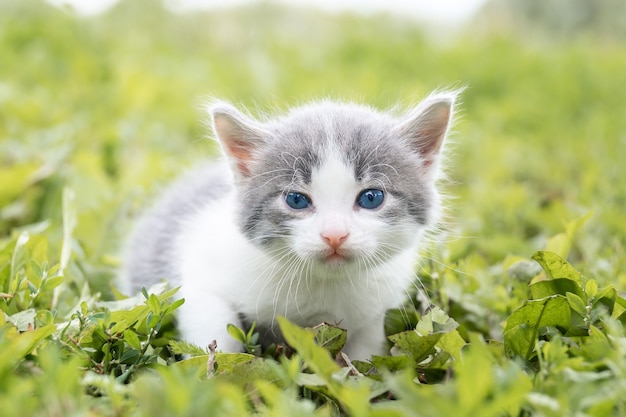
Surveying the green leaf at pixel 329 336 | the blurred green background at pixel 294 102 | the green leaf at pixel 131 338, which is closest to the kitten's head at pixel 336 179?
the green leaf at pixel 329 336

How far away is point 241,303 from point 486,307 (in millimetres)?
896

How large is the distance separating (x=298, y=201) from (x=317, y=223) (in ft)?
0.50

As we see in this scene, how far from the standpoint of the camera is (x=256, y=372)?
5.76ft

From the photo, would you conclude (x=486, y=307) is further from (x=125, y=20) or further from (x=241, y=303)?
(x=125, y=20)

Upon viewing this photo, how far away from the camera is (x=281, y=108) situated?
12.6 ft

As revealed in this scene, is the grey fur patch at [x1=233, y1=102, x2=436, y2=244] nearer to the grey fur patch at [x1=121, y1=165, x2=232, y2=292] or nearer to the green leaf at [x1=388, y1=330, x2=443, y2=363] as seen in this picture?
the grey fur patch at [x1=121, y1=165, x2=232, y2=292]

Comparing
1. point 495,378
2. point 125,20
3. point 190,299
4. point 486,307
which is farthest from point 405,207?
point 125,20

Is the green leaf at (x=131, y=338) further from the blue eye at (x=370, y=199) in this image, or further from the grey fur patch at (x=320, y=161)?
the blue eye at (x=370, y=199)

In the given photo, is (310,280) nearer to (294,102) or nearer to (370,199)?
(370,199)

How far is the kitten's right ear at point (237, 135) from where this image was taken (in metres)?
2.49

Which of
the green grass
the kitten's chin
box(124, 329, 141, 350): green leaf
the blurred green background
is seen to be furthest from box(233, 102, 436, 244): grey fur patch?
box(124, 329, 141, 350): green leaf

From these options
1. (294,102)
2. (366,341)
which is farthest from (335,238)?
(294,102)

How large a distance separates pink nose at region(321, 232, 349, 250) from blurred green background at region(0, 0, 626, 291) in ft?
2.45

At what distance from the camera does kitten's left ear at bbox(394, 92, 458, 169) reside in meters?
2.48
